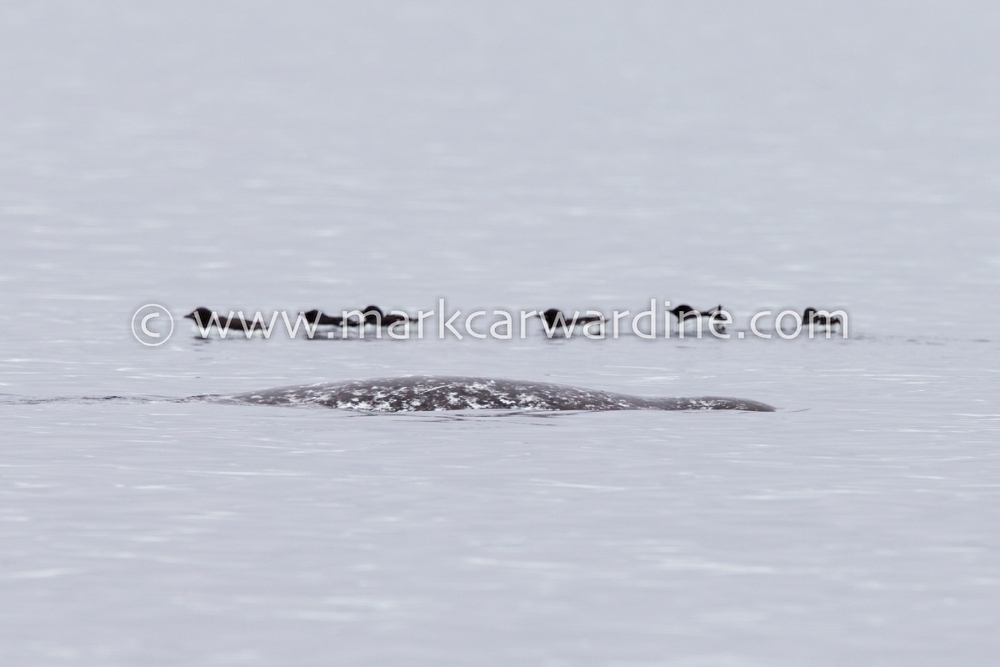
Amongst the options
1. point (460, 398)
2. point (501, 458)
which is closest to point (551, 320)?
point (460, 398)

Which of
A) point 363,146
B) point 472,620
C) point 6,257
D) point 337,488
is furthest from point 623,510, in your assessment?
point 363,146

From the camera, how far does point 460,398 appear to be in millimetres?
24891

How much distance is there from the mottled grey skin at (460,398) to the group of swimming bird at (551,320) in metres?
10.7

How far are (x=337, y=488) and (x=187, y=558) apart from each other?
3429mm

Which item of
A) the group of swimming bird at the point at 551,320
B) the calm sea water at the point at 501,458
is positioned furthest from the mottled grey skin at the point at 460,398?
the group of swimming bird at the point at 551,320

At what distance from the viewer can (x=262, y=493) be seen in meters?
19.0

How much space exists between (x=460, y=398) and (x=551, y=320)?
40.5ft

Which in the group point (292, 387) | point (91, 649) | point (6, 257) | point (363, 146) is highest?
point (363, 146)

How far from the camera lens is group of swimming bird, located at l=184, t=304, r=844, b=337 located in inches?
1443

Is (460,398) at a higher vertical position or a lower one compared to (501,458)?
higher

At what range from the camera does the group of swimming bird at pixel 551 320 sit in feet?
120

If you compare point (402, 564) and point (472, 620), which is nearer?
point (472, 620)

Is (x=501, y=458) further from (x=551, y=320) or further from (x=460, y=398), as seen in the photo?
(x=551, y=320)

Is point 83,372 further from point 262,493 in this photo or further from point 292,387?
point 262,493
